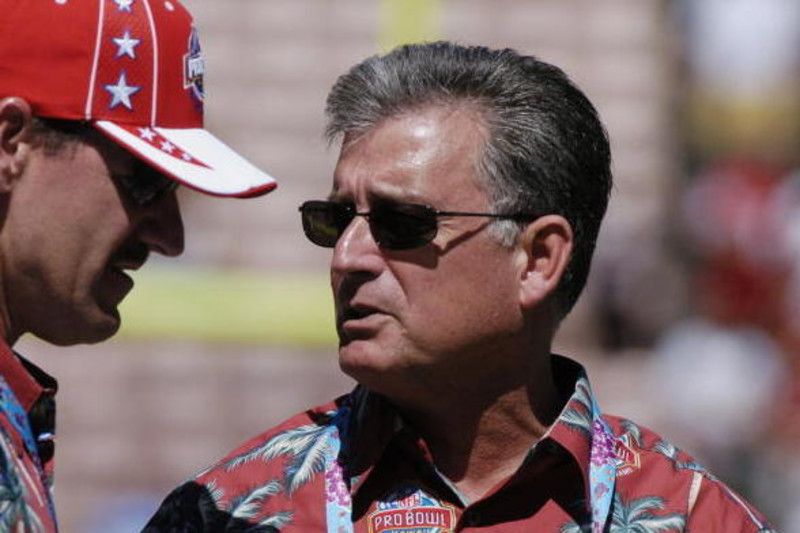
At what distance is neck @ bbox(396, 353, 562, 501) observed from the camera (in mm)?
3371

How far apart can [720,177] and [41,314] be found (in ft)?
25.8

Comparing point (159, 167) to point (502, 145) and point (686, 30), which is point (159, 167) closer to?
point (502, 145)

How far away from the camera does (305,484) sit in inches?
130

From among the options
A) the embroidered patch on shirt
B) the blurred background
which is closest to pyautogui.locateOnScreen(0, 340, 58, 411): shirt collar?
the embroidered patch on shirt

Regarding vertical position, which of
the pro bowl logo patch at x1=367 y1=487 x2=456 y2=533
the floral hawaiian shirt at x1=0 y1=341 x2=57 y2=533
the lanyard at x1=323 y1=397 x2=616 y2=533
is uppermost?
the floral hawaiian shirt at x1=0 y1=341 x2=57 y2=533

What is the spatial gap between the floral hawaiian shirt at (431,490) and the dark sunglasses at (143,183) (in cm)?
53

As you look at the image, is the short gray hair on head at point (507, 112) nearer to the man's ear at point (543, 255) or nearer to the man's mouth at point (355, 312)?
the man's ear at point (543, 255)

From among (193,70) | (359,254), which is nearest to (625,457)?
(359,254)

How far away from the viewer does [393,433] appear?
336 centimetres

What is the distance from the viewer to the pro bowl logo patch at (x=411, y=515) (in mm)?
3260

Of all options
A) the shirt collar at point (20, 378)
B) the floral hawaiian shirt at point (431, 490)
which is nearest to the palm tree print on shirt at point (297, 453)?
the floral hawaiian shirt at point (431, 490)

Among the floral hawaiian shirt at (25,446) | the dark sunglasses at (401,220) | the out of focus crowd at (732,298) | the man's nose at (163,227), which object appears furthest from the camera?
the out of focus crowd at (732,298)

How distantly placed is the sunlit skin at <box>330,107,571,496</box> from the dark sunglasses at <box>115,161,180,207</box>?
36 centimetres

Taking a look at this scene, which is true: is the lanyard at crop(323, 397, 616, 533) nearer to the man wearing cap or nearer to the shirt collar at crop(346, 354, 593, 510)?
the shirt collar at crop(346, 354, 593, 510)
